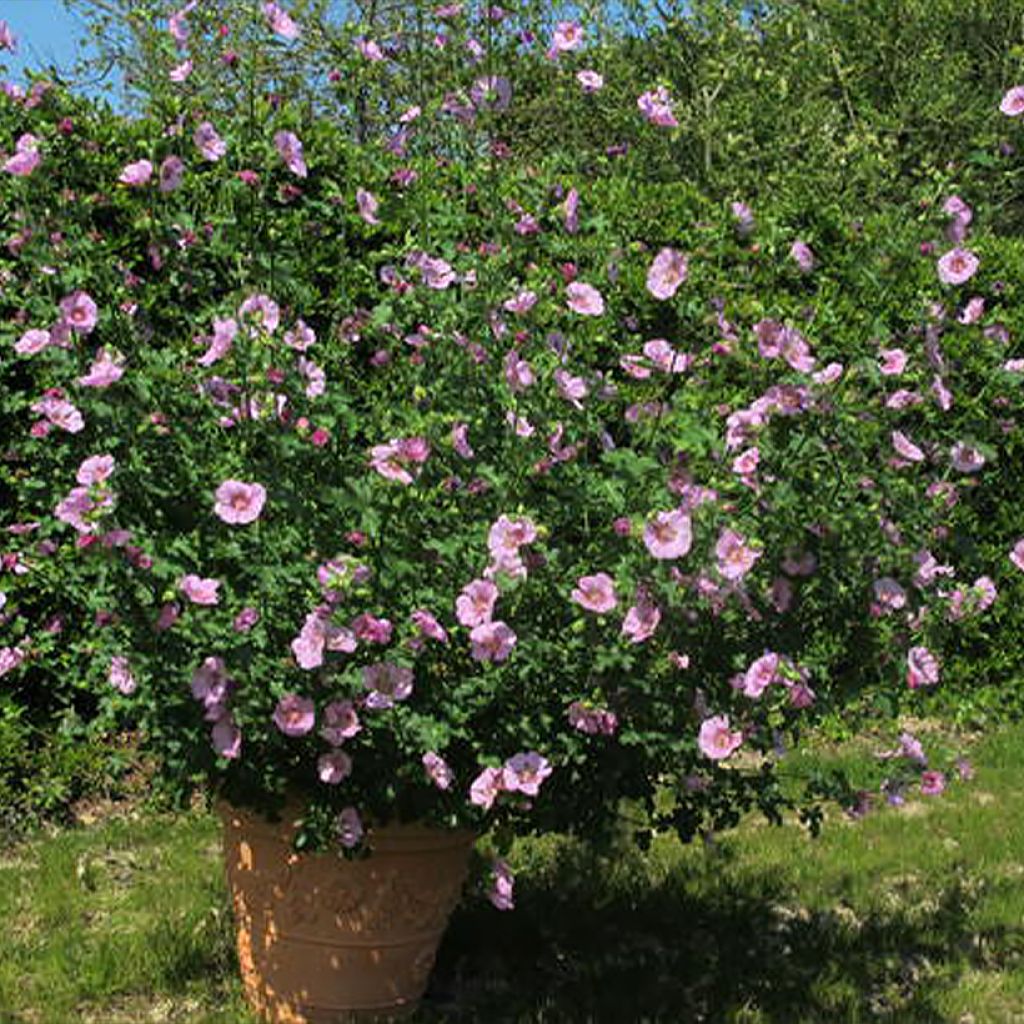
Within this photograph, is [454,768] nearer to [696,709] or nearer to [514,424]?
[696,709]

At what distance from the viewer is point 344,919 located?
9.86 ft

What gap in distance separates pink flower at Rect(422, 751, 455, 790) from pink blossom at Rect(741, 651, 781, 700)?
0.56 meters

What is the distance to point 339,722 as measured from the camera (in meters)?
2.63

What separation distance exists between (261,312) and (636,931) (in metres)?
1.86

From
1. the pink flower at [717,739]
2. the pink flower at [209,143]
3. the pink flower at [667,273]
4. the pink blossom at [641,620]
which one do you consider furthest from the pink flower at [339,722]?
the pink flower at [209,143]

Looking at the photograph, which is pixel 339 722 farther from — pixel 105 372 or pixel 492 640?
pixel 105 372

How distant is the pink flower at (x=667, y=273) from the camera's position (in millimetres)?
2865

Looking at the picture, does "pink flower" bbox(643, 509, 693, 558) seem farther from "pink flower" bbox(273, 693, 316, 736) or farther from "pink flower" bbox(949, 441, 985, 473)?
"pink flower" bbox(949, 441, 985, 473)

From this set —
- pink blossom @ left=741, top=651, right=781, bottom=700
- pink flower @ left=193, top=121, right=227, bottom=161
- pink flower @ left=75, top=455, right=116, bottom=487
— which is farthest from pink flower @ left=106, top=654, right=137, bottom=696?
pink blossom @ left=741, top=651, right=781, bottom=700

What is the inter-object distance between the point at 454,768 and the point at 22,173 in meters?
1.34

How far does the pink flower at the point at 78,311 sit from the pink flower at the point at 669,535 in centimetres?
105

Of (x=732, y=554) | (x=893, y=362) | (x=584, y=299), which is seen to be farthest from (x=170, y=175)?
(x=893, y=362)

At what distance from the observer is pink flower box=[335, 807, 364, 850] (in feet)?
9.00

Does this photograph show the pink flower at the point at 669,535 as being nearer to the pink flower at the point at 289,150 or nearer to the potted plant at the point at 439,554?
the potted plant at the point at 439,554
